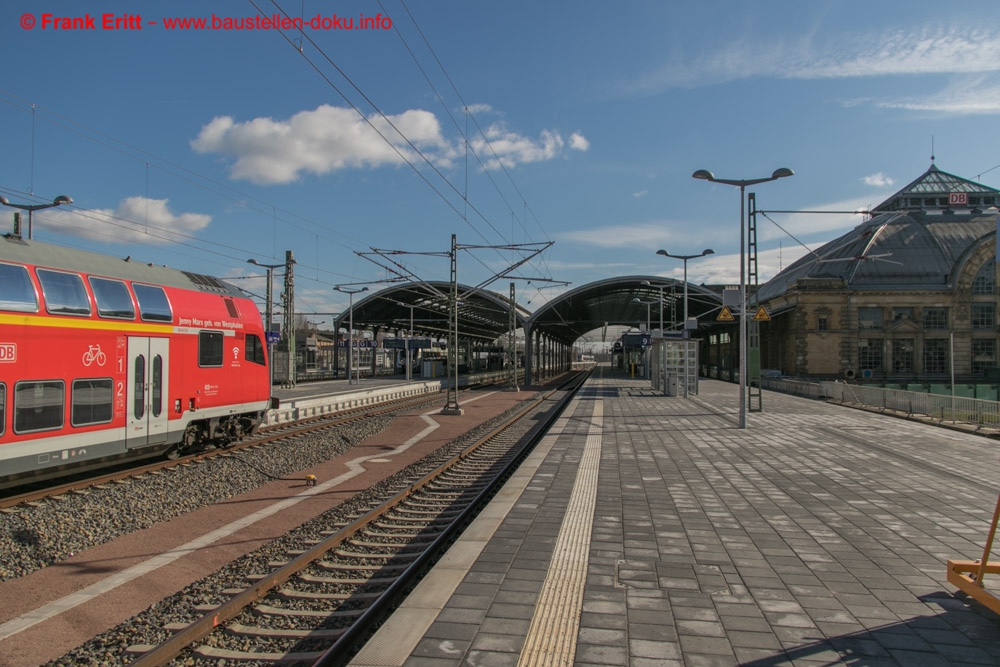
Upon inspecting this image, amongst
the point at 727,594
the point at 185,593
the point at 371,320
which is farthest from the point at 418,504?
the point at 371,320

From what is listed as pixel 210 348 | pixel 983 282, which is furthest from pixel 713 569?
pixel 983 282

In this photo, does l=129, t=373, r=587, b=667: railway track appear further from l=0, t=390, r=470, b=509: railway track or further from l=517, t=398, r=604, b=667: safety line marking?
l=0, t=390, r=470, b=509: railway track

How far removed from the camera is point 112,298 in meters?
9.84

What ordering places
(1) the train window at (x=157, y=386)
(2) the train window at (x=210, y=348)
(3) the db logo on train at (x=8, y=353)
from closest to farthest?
(3) the db logo on train at (x=8, y=353), (1) the train window at (x=157, y=386), (2) the train window at (x=210, y=348)

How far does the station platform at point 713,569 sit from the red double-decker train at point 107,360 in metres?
6.10

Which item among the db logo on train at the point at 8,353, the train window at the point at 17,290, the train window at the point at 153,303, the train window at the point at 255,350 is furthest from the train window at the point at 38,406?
the train window at the point at 255,350

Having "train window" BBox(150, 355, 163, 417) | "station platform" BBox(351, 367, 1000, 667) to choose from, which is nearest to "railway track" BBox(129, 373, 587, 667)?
"station platform" BBox(351, 367, 1000, 667)

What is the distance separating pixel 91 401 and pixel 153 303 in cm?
218

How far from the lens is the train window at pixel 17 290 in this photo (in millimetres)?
7938

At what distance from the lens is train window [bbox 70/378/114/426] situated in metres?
8.92

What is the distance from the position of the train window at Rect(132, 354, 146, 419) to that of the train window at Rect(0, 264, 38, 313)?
2.10 meters

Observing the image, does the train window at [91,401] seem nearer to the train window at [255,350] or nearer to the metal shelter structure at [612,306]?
the train window at [255,350]

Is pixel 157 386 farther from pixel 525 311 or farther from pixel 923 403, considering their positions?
pixel 525 311

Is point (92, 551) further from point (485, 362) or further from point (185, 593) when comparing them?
point (485, 362)
